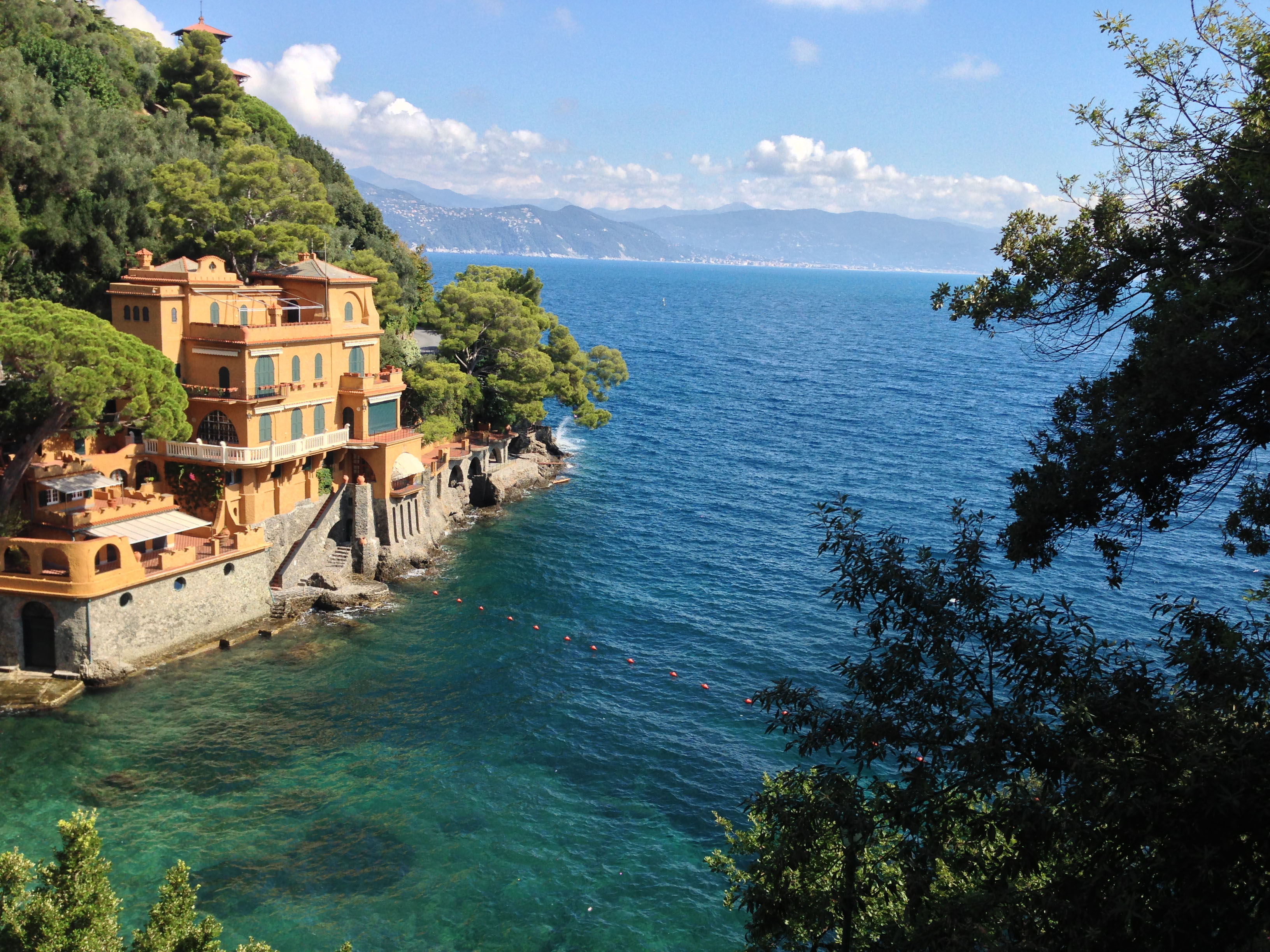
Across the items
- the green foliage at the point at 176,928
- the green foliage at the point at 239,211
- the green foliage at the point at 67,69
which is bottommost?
the green foliage at the point at 176,928

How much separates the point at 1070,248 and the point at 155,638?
33.1m

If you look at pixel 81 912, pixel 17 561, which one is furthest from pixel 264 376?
pixel 81 912

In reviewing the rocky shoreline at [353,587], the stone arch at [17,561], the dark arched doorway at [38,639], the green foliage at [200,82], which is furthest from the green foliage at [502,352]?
the dark arched doorway at [38,639]

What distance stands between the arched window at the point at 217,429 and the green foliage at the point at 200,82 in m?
39.8

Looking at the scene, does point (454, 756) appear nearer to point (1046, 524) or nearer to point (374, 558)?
point (374, 558)

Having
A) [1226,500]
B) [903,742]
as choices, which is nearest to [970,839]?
[903,742]

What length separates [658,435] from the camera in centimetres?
7575

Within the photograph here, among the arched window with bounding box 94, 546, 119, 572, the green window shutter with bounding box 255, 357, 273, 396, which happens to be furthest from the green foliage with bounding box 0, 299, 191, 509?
the green window shutter with bounding box 255, 357, 273, 396

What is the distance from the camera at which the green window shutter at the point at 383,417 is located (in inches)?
1768

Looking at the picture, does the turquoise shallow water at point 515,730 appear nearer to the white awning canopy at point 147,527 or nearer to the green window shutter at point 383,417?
the white awning canopy at point 147,527

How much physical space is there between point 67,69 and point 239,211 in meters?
18.1

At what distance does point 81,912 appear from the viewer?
44.4 ft

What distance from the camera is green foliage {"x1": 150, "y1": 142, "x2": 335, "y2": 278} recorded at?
1893 inches

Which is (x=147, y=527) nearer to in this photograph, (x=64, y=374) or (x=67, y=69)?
(x=64, y=374)
